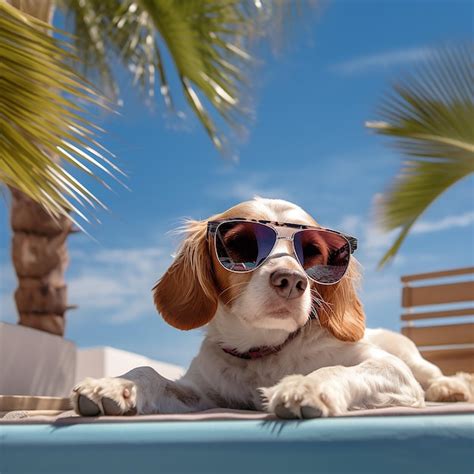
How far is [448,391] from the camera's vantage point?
2.78m

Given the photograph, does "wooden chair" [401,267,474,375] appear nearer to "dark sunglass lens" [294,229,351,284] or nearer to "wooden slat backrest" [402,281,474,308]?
"wooden slat backrest" [402,281,474,308]

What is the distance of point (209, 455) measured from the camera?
135 cm

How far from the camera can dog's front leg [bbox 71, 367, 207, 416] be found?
1.72 m

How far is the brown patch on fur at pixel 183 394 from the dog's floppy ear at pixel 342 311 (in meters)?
0.47

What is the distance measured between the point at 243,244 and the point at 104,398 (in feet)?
2.11

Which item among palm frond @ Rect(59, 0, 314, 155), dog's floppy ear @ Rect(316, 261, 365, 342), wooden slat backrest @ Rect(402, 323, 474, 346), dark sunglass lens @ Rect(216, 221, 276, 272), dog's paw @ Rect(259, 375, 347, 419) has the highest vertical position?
palm frond @ Rect(59, 0, 314, 155)

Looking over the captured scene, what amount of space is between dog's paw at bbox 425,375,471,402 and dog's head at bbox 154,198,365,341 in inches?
27.5

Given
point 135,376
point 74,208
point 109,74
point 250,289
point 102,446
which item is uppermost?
point 109,74

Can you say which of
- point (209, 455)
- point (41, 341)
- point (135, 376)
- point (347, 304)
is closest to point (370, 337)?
point (347, 304)

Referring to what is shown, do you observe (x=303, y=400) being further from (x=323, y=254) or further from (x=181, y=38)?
(x=181, y=38)

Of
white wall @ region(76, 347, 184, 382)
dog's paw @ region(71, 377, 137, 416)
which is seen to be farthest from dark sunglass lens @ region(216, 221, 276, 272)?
white wall @ region(76, 347, 184, 382)

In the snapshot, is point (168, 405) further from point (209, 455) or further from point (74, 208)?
point (74, 208)

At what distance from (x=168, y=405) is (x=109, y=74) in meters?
6.44

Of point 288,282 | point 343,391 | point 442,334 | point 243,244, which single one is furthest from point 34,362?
point 343,391
